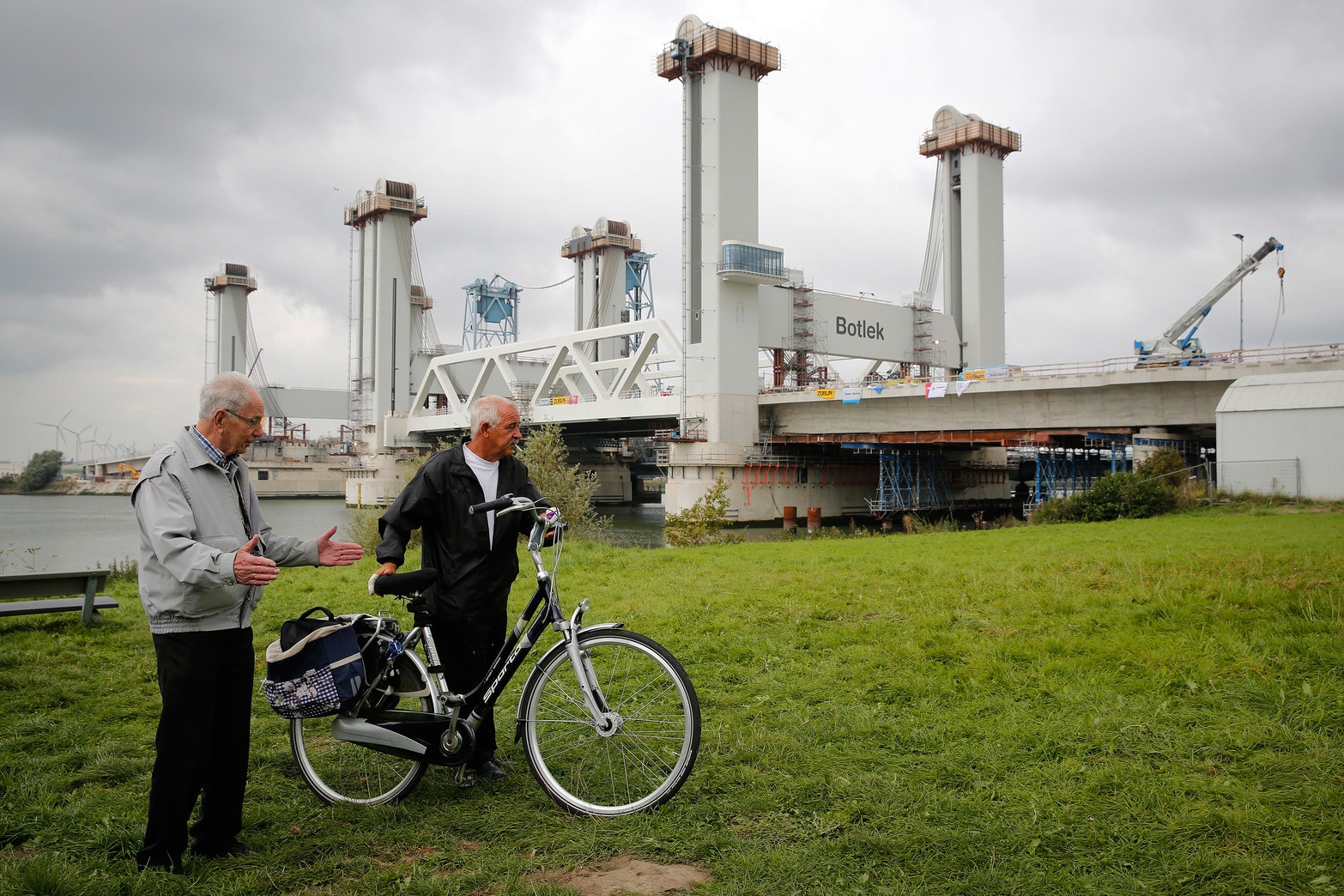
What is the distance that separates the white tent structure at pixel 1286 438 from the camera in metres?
20.3

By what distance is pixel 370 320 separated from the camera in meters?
73.9

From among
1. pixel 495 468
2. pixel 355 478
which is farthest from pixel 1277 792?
pixel 355 478

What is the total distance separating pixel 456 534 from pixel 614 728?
1.19 meters

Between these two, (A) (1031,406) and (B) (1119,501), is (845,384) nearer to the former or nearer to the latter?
(A) (1031,406)

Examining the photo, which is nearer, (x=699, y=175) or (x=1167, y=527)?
(x=1167, y=527)

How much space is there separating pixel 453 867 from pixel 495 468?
1.78 m

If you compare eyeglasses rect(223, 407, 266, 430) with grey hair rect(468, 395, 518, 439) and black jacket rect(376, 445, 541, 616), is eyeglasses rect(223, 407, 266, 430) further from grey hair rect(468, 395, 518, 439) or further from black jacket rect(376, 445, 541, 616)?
grey hair rect(468, 395, 518, 439)

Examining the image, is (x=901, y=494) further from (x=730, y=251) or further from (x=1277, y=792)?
(x=1277, y=792)

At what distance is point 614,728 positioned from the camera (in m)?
3.85

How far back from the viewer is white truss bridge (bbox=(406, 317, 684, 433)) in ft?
164

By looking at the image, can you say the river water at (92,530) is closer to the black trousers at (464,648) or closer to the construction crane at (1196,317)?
the black trousers at (464,648)

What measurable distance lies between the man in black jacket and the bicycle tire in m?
0.16

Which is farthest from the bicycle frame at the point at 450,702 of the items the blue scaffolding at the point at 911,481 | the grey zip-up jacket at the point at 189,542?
the blue scaffolding at the point at 911,481

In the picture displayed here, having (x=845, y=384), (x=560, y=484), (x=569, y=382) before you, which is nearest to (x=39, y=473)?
(x=569, y=382)
